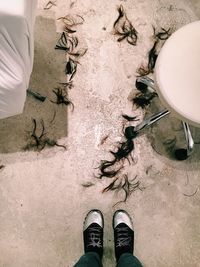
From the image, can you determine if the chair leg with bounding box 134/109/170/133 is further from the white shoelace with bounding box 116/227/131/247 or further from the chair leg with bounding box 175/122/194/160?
the white shoelace with bounding box 116/227/131/247

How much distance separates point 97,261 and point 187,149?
2.05ft

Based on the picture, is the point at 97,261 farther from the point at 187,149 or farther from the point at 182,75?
the point at 182,75

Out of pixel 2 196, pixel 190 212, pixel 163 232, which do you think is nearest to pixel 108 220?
pixel 163 232

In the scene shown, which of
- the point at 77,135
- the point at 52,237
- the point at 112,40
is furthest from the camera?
the point at 112,40

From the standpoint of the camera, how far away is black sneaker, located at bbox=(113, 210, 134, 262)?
165cm

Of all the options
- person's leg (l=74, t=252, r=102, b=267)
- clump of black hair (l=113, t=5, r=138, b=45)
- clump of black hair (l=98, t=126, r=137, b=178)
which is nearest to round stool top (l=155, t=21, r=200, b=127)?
clump of black hair (l=98, t=126, r=137, b=178)

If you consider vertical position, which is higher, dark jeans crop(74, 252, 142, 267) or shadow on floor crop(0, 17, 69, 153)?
shadow on floor crop(0, 17, 69, 153)

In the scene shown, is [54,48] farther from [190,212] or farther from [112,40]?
[190,212]

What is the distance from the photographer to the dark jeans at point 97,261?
1.56 m

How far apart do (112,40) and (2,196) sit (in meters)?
0.93

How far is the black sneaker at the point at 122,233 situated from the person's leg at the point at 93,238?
7 cm

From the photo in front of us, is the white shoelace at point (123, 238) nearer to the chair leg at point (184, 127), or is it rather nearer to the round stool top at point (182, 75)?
the chair leg at point (184, 127)

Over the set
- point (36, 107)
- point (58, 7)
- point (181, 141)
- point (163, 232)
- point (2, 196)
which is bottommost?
point (163, 232)

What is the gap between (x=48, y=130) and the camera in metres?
1.79
